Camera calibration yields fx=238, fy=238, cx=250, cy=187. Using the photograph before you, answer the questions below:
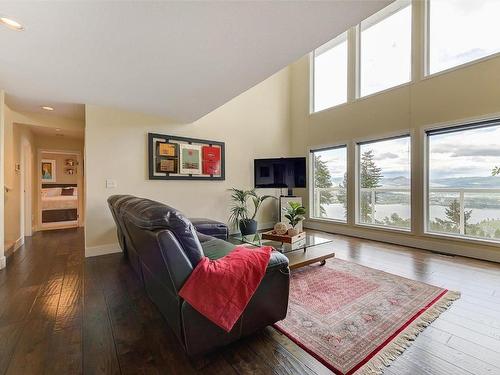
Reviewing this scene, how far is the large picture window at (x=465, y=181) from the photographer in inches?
133

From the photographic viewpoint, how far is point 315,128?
18.8 ft

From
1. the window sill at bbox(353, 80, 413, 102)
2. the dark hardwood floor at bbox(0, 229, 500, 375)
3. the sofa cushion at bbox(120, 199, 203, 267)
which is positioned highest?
the window sill at bbox(353, 80, 413, 102)

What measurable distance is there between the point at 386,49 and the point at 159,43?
4.52m

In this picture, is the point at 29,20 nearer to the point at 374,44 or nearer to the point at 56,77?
the point at 56,77

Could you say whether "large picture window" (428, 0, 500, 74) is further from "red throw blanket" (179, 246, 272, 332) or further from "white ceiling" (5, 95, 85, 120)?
"white ceiling" (5, 95, 85, 120)

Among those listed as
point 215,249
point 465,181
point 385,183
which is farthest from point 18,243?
point 465,181

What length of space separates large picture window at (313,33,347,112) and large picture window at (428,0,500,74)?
1655mm

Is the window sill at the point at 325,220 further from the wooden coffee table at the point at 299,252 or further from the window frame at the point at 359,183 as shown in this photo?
the wooden coffee table at the point at 299,252

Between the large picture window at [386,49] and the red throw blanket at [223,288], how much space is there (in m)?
4.62

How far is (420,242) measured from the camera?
3955mm

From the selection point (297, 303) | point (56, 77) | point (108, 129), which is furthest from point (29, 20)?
point (297, 303)

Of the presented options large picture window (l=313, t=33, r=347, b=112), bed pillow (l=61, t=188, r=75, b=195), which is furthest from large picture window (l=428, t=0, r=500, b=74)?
bed pillow (l=61, t=188, r=75, b=195)

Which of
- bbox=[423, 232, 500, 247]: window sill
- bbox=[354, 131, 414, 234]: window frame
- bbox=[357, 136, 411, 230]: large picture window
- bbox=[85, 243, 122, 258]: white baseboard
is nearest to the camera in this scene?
bbox=[423, 232, 500, 247]: window sill

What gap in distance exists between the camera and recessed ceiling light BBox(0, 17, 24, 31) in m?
1.77
